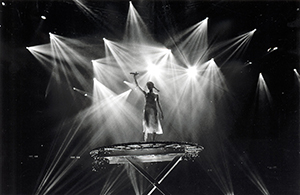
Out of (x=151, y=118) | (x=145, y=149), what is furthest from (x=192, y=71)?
(x=145, y=149)

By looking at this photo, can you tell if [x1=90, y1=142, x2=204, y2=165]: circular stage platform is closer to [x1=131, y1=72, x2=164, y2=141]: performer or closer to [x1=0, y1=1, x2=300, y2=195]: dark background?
[x1=131, y1=72, x2=164, y2=141]: performer

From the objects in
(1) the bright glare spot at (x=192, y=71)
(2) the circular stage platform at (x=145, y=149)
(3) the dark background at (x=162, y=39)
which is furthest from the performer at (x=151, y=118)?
(1) the bright glare spot at (x=192, y=71)

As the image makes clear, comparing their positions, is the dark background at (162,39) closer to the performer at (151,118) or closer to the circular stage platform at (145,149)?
the performer at (151,118)

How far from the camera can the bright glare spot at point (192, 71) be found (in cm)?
1217

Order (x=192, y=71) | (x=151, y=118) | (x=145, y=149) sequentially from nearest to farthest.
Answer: (x=145, y=149) → (x=151, y=118) → (x=192, y=71)

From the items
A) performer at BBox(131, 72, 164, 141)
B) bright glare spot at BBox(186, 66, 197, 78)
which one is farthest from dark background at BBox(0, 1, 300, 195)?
performer at BBox(131, 72, 164, 141)

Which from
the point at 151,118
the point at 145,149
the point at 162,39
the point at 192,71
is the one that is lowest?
the point at 145,149

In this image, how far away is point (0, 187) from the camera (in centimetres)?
1075

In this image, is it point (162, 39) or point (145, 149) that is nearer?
point (145, 149)

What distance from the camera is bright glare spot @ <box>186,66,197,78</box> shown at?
12173 mm

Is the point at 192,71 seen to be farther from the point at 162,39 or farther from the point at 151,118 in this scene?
the point at 151,118

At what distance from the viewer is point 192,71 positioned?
1222 centimetres

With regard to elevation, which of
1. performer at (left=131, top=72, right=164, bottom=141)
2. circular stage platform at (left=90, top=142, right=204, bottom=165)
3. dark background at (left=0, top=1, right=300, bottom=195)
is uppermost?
dark background at (left=0, top=1, right=300, bottom=195)

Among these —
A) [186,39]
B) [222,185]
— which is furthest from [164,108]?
[222,185]
